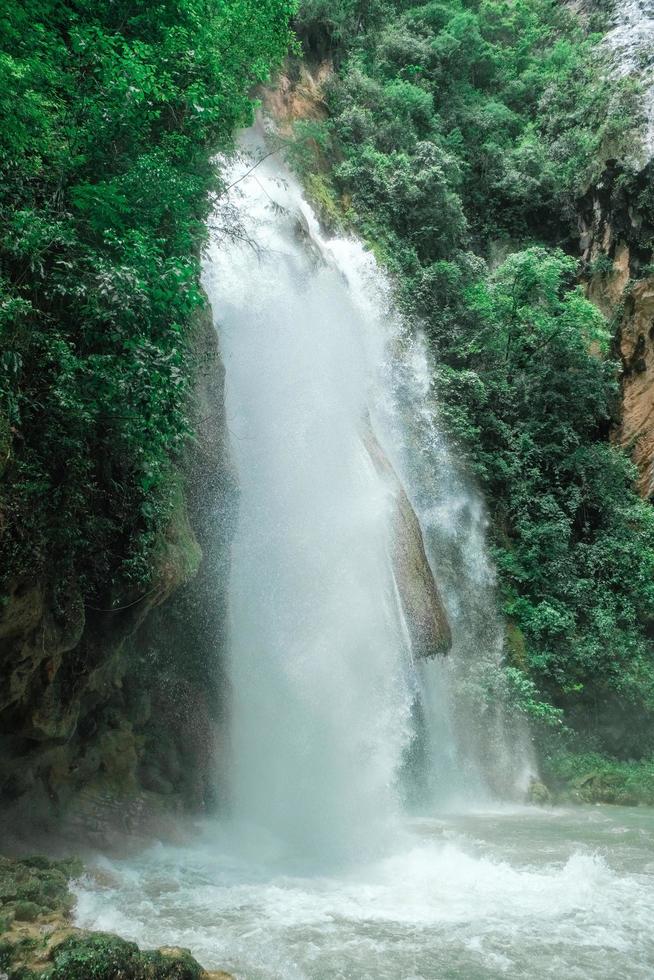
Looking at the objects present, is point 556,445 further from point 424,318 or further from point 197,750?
point 197,750

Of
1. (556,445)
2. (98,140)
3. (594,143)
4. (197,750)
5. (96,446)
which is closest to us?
(96,446)

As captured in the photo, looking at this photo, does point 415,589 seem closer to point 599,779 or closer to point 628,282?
point 599,779

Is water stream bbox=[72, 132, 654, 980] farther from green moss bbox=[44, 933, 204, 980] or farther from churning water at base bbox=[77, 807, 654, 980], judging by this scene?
green moss bbox=[44, 933, 204, 980]

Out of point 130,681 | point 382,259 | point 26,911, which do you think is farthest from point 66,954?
point 382,259

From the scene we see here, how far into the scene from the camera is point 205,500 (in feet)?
33.1

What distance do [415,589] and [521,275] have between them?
A: 944 centimetres

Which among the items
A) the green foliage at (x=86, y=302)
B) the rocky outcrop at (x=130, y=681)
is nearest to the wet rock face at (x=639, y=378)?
the rocky outcrop at (x=130, y=681)

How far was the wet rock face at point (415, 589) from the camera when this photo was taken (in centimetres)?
1050

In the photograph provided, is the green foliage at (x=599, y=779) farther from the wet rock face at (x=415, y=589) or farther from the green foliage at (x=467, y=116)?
the green foliage at (x=467, y=116)

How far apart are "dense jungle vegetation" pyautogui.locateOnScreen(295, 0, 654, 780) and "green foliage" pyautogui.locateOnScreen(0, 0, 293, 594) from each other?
8961 millimetres

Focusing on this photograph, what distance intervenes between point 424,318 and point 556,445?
4.44 metres

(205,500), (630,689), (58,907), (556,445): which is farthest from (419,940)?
(556,445)

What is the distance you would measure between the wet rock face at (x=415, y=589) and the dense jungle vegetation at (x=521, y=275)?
3.04 metres

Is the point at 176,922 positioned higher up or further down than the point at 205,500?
further down
